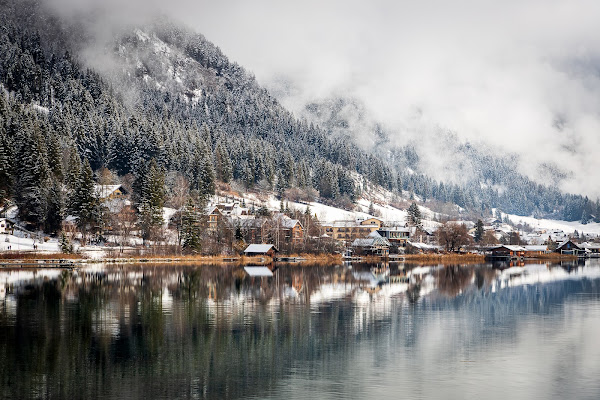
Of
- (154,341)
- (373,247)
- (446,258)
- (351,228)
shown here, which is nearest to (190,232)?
(373,247)

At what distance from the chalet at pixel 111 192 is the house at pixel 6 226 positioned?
22.7 m

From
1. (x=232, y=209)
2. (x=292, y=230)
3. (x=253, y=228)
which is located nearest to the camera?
(x=253, y=228)

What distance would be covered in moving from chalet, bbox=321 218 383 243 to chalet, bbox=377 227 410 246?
25.3 ft

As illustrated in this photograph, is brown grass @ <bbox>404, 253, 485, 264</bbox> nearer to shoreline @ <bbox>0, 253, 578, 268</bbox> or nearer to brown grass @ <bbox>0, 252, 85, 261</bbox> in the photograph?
shoreline @ <bbox>0, 253, 578, 268</bbox>

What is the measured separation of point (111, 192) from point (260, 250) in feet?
118

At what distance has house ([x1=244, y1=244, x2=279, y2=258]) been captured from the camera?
112012 millimetres

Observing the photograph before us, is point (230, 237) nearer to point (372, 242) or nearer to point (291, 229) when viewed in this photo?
point (291, 229)

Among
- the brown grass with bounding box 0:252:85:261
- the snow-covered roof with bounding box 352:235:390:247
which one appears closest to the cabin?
the snow-covered roof with bounding box 352:235:390:247

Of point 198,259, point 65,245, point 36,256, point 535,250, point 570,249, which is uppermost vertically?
point 65,245

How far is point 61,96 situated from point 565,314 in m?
167

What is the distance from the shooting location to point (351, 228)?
173875mm

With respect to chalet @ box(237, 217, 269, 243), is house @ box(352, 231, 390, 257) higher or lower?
lower

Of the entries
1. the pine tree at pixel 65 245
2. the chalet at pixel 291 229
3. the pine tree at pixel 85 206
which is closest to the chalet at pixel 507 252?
the chalet at pixel 291 229

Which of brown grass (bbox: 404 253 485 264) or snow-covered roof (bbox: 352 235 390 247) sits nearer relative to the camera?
brown grass (bbox: 404 253 485 264)
